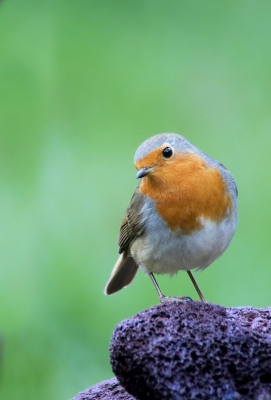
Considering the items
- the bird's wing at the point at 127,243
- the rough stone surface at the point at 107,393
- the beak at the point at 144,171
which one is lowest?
the rough stone surface at the point at 107,393

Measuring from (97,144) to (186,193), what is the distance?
2391 mm

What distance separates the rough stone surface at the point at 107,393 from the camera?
3391mm

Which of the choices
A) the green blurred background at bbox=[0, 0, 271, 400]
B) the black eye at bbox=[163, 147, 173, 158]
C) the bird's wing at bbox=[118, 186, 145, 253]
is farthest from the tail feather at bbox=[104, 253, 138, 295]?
the black eye at bbox=[163, 147, 173, 158]

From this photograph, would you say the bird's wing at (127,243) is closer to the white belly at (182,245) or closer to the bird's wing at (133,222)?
the bird's wing at (133,222)

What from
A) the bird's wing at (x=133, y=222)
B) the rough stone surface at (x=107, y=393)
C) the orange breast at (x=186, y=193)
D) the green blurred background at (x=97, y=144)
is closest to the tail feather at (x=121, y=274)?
the green blurred background at (x=97, y=144)

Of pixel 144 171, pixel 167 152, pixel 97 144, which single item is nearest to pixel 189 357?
pixel 144 171

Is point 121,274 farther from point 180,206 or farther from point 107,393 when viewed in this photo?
point 107,393

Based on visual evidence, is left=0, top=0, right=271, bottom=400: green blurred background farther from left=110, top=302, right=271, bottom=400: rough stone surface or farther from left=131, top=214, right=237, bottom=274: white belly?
left=110, top=302, right=271, bottom=400: rough stone surface

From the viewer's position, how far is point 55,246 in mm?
5613

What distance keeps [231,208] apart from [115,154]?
1.99m

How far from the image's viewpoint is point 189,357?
2770 mm

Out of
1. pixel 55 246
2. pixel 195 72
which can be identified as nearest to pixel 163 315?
pixel 55 246

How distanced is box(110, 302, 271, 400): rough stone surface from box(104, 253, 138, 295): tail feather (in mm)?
2026

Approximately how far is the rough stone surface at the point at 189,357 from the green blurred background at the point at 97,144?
183cm
